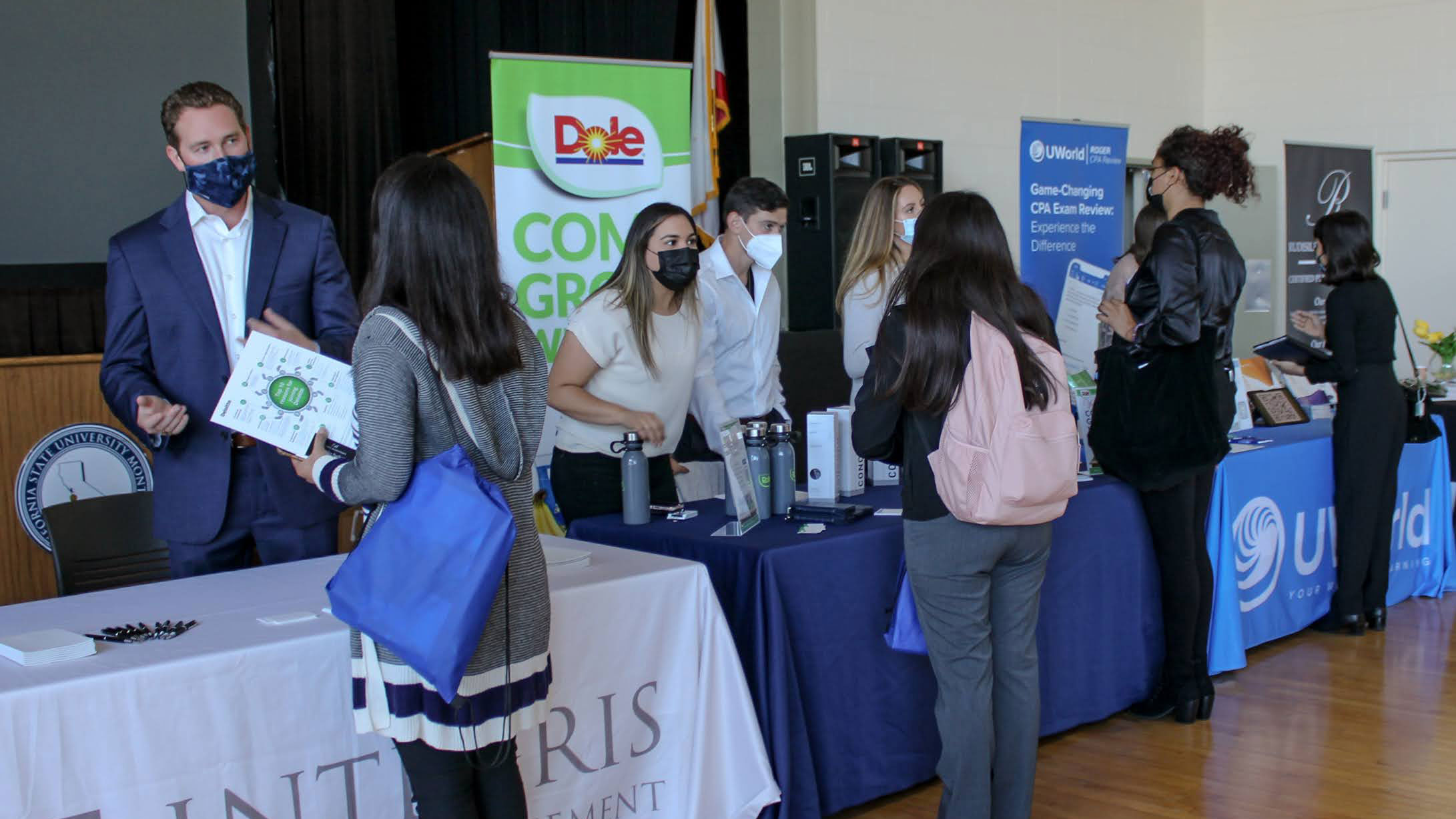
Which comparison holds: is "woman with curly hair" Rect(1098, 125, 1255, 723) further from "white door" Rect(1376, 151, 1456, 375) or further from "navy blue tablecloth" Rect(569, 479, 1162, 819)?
"white door" Rect(1376, 151, 1456, 375)

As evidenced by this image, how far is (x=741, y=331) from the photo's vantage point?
3.55m

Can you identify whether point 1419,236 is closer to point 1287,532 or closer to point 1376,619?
point 1376,619

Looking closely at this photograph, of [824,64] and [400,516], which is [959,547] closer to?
[400,516]

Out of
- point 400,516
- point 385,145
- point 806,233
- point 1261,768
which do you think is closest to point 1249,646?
point 1261,768

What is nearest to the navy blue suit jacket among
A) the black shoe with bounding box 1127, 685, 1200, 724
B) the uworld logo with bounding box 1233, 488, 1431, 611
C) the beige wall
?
the black shoe with bounding box 1127, 685, 1200, 724

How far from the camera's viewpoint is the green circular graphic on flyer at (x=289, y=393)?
1949 millimetres

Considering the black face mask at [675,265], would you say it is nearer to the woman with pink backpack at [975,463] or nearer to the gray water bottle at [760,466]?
the gray water bottle at [760,466]

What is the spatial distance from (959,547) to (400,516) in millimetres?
1106

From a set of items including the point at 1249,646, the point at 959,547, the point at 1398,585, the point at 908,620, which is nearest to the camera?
the point at 959,547

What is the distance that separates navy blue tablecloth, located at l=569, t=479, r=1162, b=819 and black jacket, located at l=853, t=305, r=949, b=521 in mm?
302

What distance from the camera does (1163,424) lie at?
126 inches

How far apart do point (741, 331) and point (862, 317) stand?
1.15ft

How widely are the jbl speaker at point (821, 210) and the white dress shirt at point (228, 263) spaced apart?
3.66 metres

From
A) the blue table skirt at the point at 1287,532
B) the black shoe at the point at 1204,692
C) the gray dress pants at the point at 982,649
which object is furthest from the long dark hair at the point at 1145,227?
the gray dress pants at the point at 982,649
